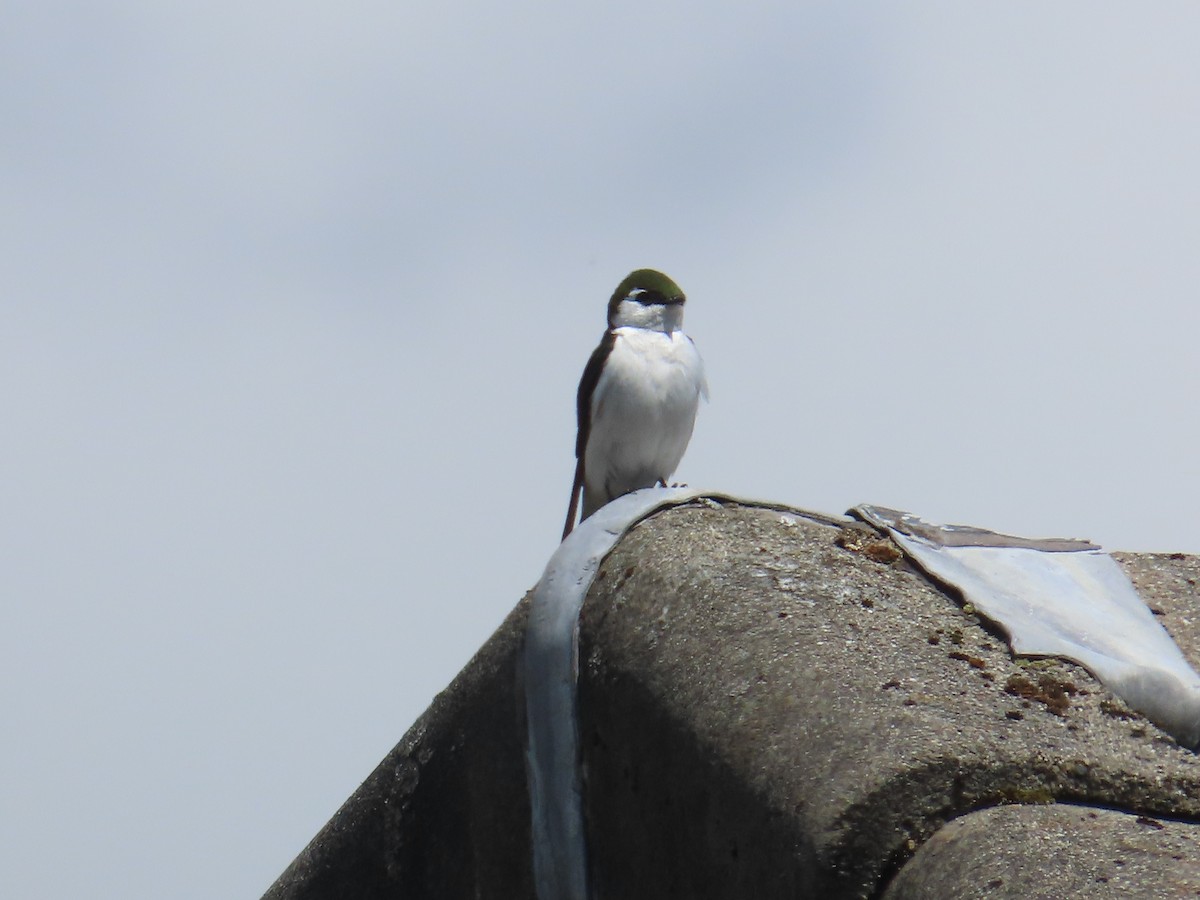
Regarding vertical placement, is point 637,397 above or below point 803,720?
below

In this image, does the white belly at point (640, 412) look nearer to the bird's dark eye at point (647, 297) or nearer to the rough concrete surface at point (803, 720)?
the bird's dark eye at point (647, 297)

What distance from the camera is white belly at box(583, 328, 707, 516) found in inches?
283

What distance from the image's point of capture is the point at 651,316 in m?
7.65

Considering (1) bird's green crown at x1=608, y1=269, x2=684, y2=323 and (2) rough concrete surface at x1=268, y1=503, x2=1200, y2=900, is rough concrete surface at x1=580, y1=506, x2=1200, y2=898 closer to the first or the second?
(2) rough concrete surface at x1=268, y1=503, x2=1200, y2=900

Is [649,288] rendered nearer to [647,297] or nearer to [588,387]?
[647,297]

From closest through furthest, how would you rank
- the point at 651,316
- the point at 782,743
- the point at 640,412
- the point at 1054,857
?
the point at 1054,857 < the point at 782,743 < the point at 640,412 < the point at 651,316

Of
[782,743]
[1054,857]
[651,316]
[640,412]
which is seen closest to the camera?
[1054,857]

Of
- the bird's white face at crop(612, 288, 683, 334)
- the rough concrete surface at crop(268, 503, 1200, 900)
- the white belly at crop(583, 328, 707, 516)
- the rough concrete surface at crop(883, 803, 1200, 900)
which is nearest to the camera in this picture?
the rough concrete surface at crop(883, 803, 1200, 900)

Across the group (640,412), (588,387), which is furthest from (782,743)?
(588,387)

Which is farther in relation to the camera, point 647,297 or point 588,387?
point 647,297

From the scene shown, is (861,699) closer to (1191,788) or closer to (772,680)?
(772,680)

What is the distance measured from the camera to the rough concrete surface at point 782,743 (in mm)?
2098

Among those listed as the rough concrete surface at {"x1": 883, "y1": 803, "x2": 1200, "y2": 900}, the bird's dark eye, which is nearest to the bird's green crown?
the bird's dark eye

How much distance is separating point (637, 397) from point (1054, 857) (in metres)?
5.33
